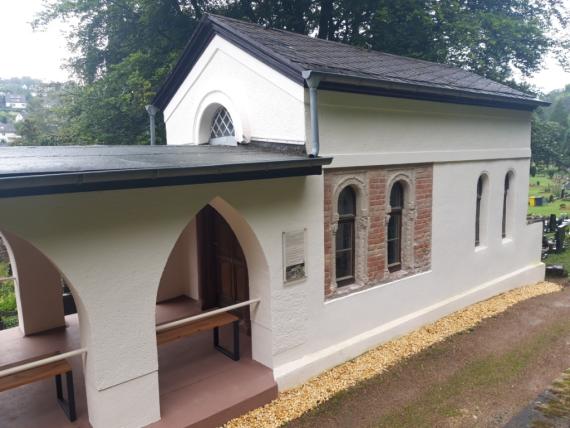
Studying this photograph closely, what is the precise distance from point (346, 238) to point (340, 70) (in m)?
2.58

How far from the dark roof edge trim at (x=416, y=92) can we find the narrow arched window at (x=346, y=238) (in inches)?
61.0

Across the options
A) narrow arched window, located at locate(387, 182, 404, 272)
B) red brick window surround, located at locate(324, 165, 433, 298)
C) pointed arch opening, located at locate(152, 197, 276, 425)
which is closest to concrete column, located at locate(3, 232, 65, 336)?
pointed arch opening, located at locate(152, 197, 276, 425)

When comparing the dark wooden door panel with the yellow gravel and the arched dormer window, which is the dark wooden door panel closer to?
the arched dormer window

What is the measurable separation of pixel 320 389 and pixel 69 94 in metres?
17.7

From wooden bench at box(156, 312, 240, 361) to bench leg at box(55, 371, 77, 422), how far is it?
1.03 metres

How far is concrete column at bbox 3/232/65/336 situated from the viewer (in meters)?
6.87

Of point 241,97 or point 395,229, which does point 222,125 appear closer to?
point 241,97

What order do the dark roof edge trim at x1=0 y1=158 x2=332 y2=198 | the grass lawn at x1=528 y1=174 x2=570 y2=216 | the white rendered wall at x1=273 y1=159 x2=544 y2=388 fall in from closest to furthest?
the dark roof edge trim at x1=0 y1=158 x2=332 y2=198
the white rendered wall at x1=273 y1=159 x2=544 y2=388
the grass lawn at x1=528 y1=174 x2=570 y2=216

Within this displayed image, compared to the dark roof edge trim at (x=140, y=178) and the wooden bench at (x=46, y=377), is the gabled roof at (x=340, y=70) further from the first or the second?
the wooden bench at (x=46, y=377)

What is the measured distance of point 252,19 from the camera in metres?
17.6

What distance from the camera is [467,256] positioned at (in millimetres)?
9125

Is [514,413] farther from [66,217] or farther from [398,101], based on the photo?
[66,217]

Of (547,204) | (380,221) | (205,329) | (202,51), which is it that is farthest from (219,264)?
(547,204)

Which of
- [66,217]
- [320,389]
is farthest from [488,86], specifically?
[66,217]
